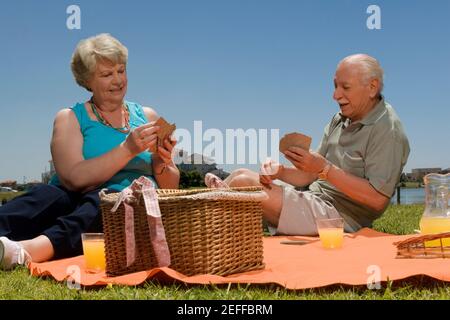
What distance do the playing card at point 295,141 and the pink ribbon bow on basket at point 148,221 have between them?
1633 millimetres

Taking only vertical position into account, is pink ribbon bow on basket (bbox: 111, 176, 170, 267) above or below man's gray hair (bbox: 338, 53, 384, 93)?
below

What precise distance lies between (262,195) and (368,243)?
134cm

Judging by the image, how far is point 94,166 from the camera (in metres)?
4.26

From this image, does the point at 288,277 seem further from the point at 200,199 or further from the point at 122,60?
the point at 122,60

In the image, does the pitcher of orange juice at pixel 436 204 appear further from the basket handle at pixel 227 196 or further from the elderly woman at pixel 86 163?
the elderly woman at pixel 86 163

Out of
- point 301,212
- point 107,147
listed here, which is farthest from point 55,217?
point 301,212

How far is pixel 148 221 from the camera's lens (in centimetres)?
317

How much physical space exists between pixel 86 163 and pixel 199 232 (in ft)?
4.63

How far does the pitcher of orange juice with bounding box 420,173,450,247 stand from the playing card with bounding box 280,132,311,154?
3.19 ft

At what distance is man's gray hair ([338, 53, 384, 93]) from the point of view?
16.7 feet

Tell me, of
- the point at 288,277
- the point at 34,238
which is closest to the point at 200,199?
the point at 288,277

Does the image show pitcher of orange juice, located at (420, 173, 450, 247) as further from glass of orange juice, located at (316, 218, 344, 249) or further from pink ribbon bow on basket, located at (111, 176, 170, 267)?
pink ribbon bow on basket, located at (111, 176, 170, 267)

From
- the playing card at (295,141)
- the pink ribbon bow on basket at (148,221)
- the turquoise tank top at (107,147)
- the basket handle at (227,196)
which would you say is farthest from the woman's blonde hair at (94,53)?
the basket handle at (227,196)

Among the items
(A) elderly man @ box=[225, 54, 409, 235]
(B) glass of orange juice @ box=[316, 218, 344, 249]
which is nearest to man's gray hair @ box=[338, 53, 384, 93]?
(A) elderly man @ box=[225, 54, 409, 235]
